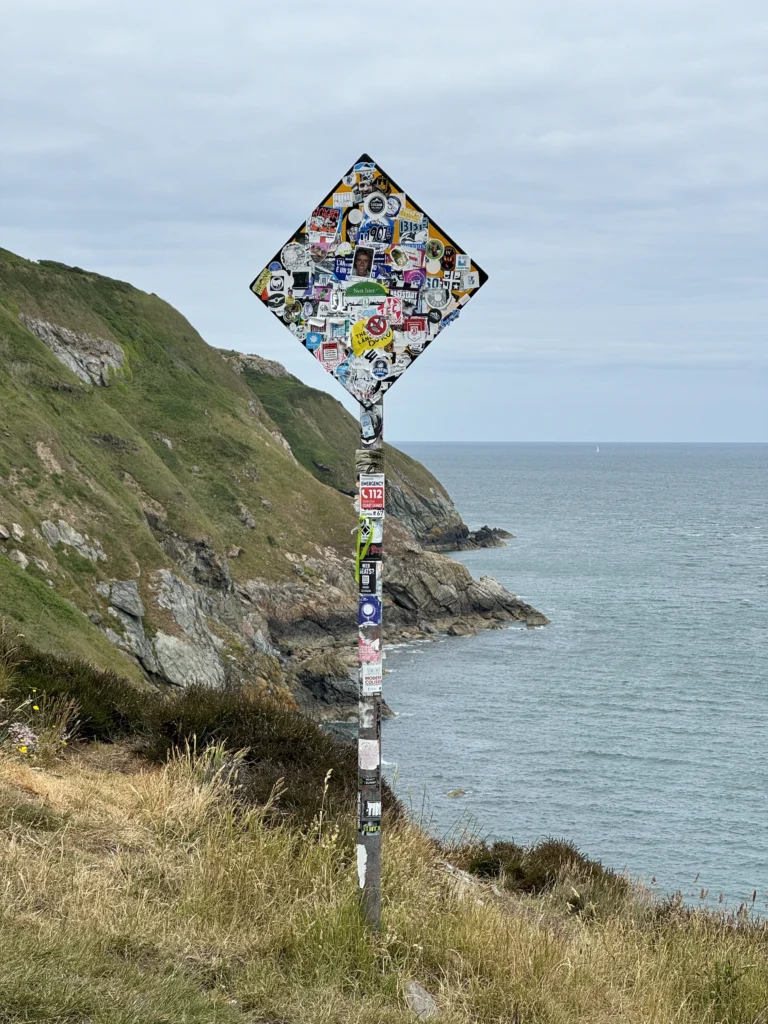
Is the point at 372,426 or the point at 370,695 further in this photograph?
the point at 372,426

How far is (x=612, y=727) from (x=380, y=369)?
47.8 metres

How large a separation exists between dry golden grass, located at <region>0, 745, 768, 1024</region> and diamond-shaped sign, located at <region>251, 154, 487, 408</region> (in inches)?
122

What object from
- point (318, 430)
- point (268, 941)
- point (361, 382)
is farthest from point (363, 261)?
point (318, 430)

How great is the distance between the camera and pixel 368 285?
6.09 meters

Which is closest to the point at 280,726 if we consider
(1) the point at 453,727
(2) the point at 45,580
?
(2) the point at 45,580

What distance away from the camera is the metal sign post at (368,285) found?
603 centimetres

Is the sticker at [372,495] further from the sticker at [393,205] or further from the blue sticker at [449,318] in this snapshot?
the sticker at [393,205]

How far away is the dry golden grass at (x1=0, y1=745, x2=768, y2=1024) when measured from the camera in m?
4.69

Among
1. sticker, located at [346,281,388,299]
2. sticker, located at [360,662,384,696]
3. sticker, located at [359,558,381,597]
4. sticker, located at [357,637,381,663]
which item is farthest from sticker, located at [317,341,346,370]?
sticker, located at [360,662,384,696]

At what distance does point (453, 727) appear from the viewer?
167 feet

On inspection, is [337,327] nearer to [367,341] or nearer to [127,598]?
[367,341]

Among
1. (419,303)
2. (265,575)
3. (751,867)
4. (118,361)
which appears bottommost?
(751,867)

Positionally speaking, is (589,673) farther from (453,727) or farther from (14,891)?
(14,891)

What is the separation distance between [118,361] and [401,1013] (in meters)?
83.1
